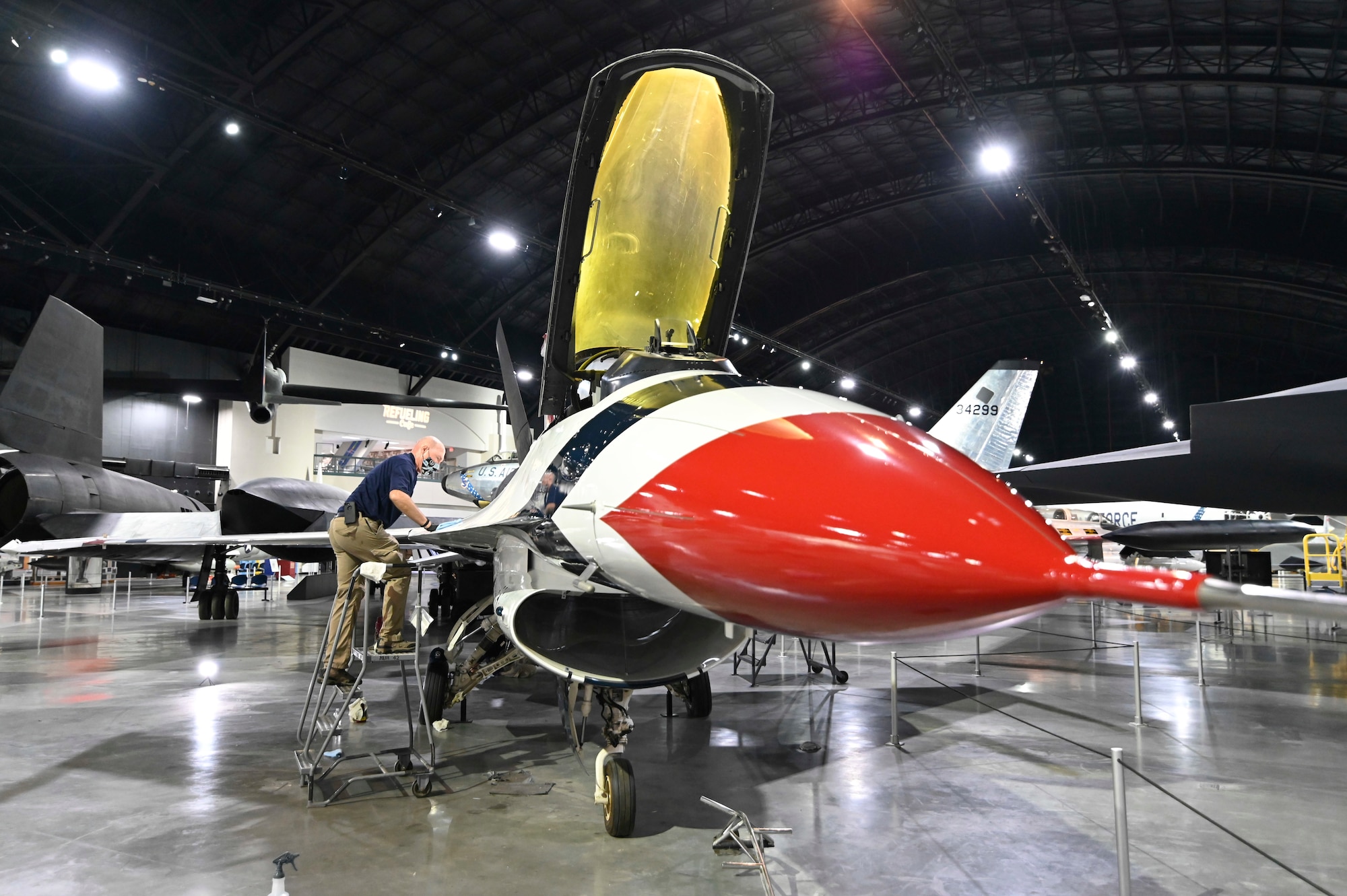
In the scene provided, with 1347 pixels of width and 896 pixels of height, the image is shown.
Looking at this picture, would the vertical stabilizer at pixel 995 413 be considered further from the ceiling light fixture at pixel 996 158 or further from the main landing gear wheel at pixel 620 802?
the main landing gear wheel at pixel 620 802

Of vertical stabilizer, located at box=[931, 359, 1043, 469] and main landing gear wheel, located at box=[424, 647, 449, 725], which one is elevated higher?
vertical stabilizer, located at box=[931, 359, 1043, 469]

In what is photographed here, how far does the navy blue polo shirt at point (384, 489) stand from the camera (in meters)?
4.64

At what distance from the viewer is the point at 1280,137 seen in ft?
57.6

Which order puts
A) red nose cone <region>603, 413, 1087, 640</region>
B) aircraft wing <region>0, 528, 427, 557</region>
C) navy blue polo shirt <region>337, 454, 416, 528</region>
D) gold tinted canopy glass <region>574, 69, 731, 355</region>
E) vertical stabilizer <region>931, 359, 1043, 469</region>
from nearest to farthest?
1. red nose cone <region>603, 413, 1087, 640</region>
2. gold tinted canopy glass <region>574, 69, 731, 355</region>
3. navy blue polo shirt <region>337, 454, 416, 528</region>
4. aircraft wing <region>0, 528, 427, 557</region>
5. vertical stabilizer <region>931, 359, 1043, 469</region>

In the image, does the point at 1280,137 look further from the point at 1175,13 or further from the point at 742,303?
the point at 742,303

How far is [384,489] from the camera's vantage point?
15.3 ft

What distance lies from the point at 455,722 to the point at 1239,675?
289 inches

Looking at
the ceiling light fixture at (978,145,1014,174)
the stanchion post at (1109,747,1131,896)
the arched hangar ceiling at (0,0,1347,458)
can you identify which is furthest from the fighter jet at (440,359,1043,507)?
the stanchion post at (1109,747,1131,896)

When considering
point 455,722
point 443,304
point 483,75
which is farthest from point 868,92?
point 455,722

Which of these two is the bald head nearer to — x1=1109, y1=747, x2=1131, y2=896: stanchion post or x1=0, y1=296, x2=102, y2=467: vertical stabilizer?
x1=1109, y1=747, x2=1131, y2=896: stanchion post

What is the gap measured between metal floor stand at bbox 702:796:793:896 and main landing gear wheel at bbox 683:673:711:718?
2.21m

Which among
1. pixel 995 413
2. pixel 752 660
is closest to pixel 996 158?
pixel 995 413

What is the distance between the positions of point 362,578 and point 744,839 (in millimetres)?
2609

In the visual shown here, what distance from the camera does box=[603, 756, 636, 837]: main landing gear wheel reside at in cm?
324
